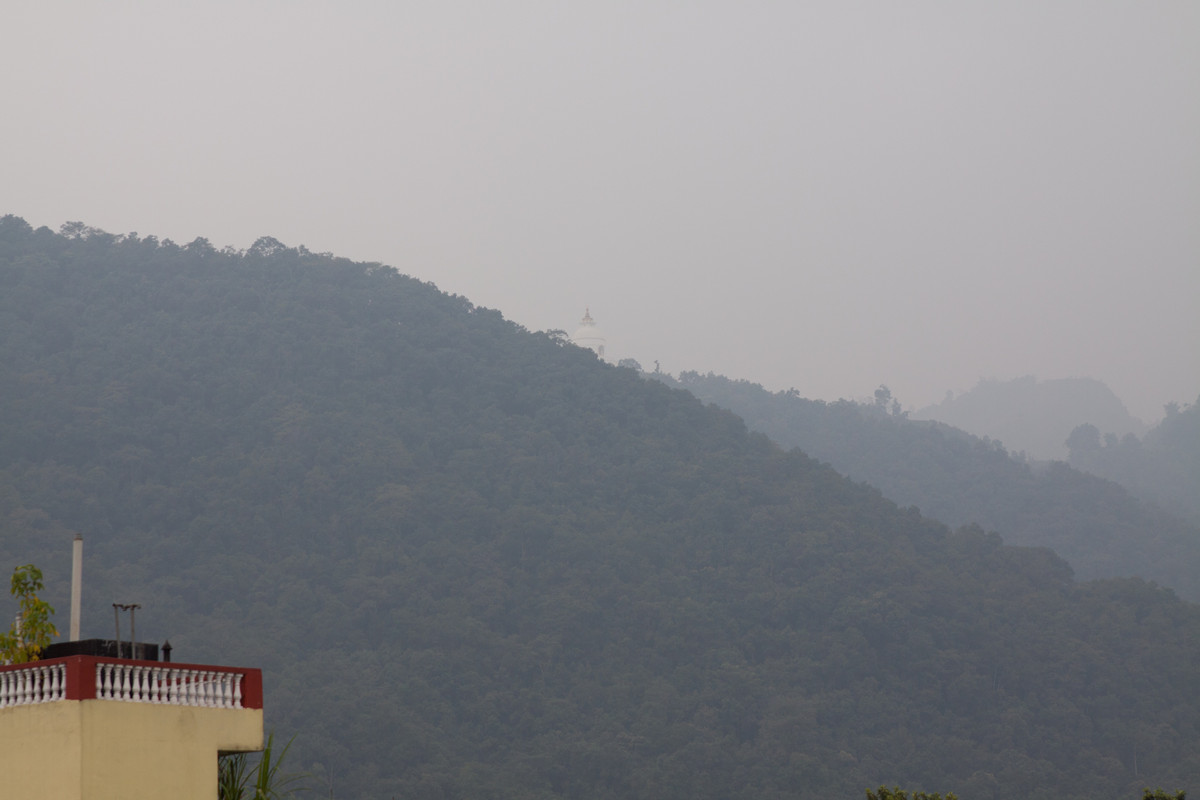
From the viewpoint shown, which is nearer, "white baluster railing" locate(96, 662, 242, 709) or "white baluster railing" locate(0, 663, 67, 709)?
"white baluster railing" locate(0, 663, 67, 709)

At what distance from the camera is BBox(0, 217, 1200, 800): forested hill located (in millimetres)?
68500

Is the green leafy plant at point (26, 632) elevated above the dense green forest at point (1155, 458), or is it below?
below

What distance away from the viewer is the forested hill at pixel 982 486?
10219 centimetres

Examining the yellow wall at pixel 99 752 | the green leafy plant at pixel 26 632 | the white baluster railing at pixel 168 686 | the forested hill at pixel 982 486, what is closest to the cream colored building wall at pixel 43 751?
A: the yellow wall at pixel 99 752

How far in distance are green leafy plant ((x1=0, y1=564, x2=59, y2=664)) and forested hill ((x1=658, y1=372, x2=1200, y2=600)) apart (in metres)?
89.0

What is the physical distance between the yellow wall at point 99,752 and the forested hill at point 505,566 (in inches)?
1953

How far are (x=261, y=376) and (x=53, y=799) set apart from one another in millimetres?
79976

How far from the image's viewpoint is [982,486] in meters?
109

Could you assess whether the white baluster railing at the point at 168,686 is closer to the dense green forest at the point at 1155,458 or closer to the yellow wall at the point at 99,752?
the yellow wall at the point at 99,752

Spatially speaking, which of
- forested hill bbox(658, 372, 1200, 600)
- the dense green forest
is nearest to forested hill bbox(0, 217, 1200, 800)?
forested hill bbox(658, 372, 1200, 600)

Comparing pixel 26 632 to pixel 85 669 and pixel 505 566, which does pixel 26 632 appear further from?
pixel 505 566

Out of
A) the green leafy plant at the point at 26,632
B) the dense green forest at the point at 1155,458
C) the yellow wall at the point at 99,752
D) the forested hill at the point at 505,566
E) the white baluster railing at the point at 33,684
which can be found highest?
the dense green forest at the point at 1155,458

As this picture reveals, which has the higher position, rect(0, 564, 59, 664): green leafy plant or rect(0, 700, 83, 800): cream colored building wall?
rect(0, 564, 59, 664): green leafy plant

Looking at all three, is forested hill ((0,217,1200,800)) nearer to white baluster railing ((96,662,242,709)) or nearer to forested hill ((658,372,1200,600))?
forested hill ((658,372,1200,600))
